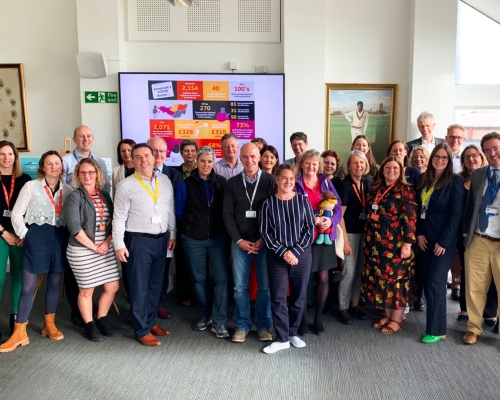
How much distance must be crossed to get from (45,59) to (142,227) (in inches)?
159

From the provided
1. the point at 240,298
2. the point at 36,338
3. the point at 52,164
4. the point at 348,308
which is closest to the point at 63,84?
the point at 52,164

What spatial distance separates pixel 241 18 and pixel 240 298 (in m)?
4.11

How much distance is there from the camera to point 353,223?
3709 mm

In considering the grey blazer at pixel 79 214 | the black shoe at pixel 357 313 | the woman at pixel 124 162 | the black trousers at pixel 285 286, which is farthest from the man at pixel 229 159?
the black shoe at pixel 357 313

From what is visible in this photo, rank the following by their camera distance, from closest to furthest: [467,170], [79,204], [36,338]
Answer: [79,204] → [36,338] → [467,170]

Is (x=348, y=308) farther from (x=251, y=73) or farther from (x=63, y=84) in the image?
(x=63, y=84)

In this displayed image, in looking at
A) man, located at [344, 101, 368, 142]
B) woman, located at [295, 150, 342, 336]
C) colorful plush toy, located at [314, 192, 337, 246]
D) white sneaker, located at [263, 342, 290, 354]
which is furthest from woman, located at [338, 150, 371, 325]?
man, located at [344, 101, 368, 142]

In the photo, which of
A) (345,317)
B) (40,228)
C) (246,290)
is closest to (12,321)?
(40,228)

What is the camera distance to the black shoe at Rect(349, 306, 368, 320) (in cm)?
387

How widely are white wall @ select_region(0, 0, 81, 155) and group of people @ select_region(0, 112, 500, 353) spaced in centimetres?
290

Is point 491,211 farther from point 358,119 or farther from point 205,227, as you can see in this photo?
point 358,119

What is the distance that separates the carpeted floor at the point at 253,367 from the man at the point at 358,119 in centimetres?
313

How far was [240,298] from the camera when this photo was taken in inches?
136

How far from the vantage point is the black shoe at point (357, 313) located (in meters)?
3.87
